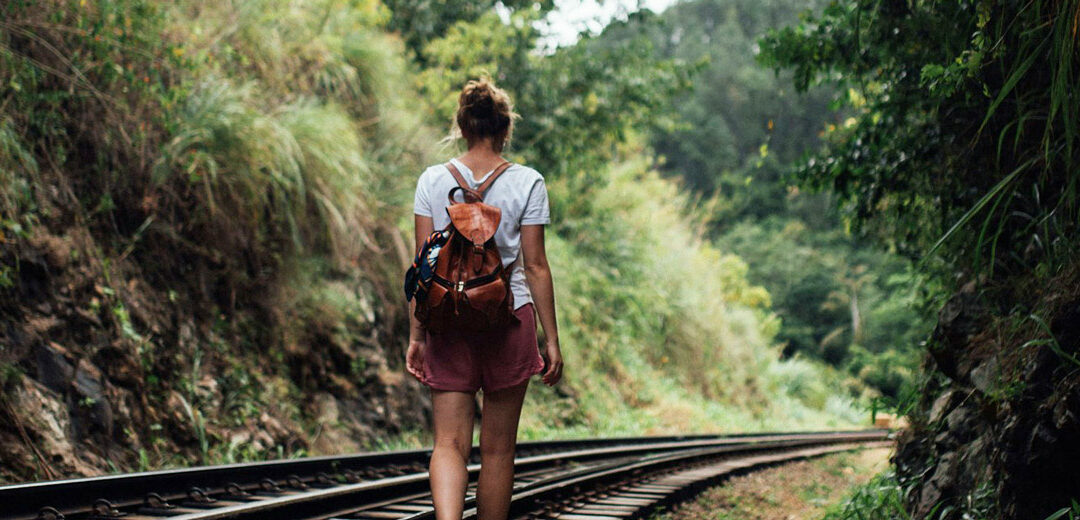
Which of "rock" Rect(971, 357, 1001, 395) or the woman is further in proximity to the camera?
"rock" Rect(971, 357, 1001, 395)

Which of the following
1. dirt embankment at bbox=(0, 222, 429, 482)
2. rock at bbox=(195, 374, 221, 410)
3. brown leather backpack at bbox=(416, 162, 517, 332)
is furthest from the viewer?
rock at bbox=(195, 374, 221, 410)

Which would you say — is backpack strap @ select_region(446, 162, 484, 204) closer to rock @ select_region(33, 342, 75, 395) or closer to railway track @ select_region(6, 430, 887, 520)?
railway track @ select_region(6, 430, 887, 520)

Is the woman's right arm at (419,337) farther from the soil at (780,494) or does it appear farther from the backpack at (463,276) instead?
the soil at (780,494)

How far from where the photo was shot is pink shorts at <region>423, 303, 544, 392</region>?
307 centimetres

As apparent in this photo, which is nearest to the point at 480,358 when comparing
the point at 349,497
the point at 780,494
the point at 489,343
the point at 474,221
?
the point at 489,343

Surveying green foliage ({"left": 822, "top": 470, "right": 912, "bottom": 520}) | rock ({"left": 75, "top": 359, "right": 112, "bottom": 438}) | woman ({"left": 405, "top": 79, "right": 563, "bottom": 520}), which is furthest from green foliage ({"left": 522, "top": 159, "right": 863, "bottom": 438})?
woman ({"left": 405, "top": 79, "right": 563, "bottom": 520})

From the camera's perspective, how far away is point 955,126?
4.93 meters

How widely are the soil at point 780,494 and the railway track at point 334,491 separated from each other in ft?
0.56

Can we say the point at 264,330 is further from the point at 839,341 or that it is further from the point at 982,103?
the point at 839,341

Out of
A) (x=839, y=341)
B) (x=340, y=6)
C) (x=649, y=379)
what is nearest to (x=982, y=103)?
(x=340, y=6)

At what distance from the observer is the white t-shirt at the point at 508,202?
310 cm

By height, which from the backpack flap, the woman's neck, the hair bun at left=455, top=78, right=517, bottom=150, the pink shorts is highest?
the hair bun at left=455, top=78, right=517, bottom=150

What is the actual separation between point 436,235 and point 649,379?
590 inches

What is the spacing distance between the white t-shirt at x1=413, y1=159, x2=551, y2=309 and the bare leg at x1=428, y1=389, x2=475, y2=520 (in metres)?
0.43
